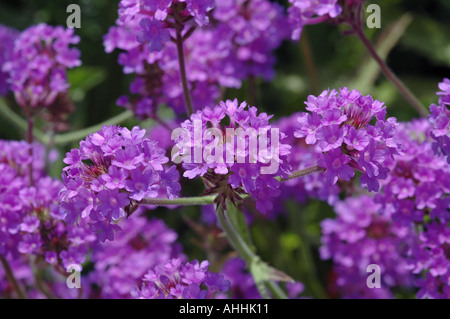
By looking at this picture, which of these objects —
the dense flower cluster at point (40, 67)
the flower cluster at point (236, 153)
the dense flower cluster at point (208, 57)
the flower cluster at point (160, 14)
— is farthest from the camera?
the dense flower cluster at point (40, 67)

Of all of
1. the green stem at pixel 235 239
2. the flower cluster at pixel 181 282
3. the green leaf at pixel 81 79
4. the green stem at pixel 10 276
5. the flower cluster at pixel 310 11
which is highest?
the green leaf at pixel 81 79

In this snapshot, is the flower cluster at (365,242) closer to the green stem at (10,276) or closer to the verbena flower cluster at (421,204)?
the verbena flower cluster at (421,204)

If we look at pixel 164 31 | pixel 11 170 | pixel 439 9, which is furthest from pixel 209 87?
pixel 439 9

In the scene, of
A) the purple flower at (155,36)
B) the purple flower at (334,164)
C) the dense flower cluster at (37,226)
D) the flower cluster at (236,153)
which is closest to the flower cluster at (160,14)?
the purple flower at (155,36)

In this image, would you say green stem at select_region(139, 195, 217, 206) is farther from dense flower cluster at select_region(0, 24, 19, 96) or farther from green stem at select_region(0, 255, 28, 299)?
dense flower cluster at select_region(0, 24, 19, 96)

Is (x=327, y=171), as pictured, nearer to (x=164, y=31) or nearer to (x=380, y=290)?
(x=164, y=31)

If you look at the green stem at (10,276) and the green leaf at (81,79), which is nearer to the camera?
the green stem at (10,276)

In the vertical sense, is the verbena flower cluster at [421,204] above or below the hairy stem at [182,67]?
below
